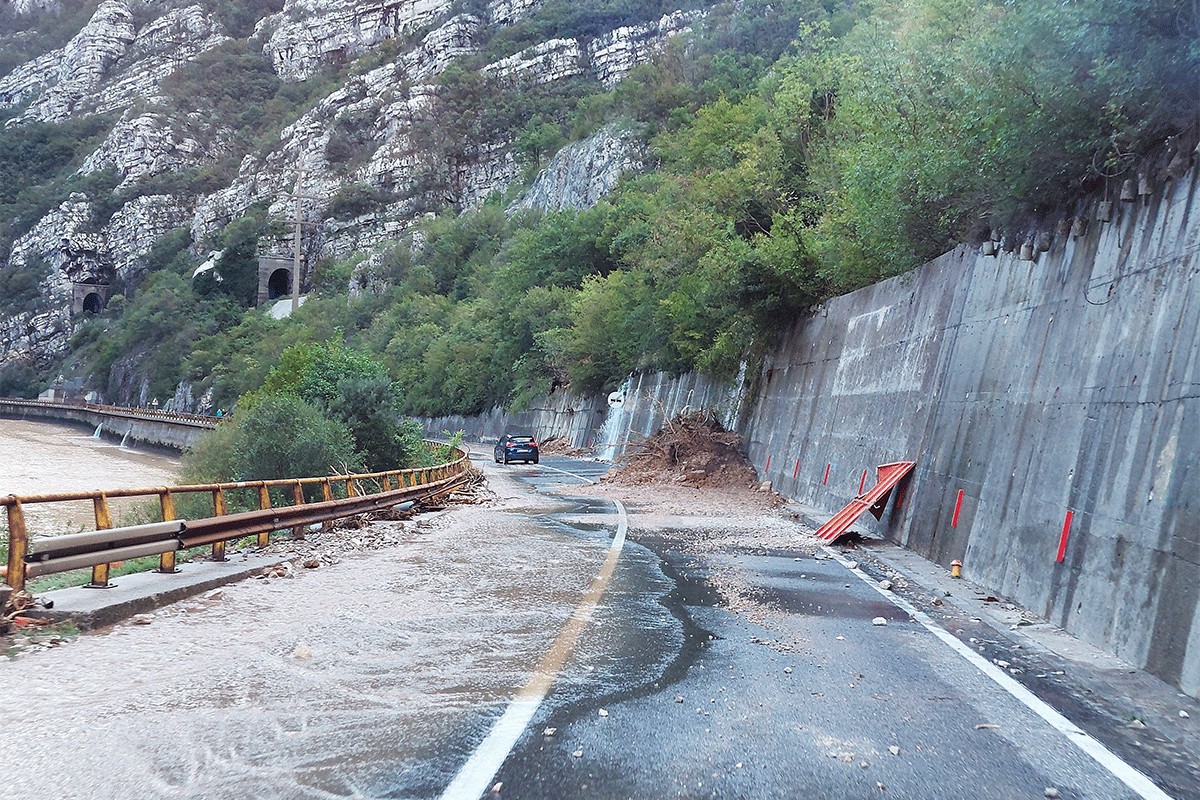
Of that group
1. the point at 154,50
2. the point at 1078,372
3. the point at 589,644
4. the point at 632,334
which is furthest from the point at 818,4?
the point at 154,50

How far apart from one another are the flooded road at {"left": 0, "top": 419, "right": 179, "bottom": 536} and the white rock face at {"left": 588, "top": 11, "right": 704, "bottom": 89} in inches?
2660

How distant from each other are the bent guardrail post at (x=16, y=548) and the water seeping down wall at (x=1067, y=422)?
8.87 m

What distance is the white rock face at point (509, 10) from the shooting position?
13762cm

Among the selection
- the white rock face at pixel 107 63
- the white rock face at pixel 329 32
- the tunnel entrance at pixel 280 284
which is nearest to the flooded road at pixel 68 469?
the tunnel entrance at pixel 280 284

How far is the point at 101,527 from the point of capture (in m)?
8.93

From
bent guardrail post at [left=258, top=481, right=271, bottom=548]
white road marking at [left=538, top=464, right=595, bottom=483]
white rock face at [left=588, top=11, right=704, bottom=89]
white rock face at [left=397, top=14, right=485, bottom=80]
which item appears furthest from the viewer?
white rock face at [left=397, top=14, right=485, bottom=80]

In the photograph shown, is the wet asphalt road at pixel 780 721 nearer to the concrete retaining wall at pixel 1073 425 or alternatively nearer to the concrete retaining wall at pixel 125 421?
the concrete retaining wall at pixel 1073 425

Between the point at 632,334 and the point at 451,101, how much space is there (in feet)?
292

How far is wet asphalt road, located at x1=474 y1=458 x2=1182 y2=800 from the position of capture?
469cm

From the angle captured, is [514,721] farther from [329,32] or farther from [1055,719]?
[329,32]

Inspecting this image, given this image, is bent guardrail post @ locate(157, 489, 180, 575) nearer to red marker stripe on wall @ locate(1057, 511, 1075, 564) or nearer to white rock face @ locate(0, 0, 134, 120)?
red marker stripe on wall @ locate(1057, 511, 1075, 564)

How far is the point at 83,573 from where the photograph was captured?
37.4 ft

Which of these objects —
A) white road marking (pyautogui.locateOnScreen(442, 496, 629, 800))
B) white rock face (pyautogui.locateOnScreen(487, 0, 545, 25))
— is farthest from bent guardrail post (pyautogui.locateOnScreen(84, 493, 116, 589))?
white rock face (pyautogui.locateOnScreen(487, 0, 545, 25))

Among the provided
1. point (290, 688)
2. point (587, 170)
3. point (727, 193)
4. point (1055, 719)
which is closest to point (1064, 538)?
point (1055, 719)
